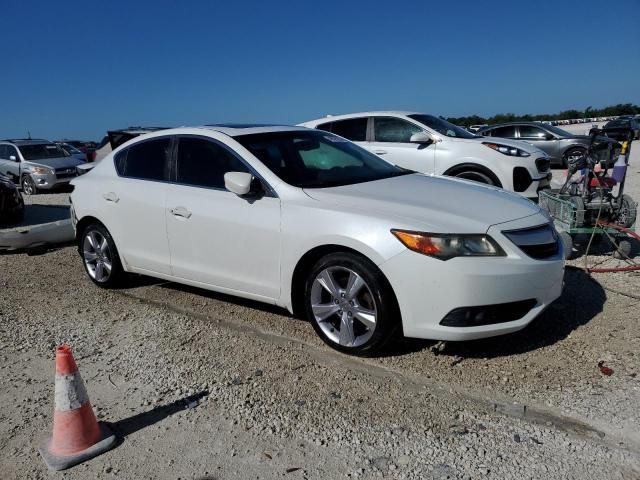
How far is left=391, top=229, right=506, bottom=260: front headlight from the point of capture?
345cm

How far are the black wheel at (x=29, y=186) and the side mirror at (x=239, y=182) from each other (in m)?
13.8

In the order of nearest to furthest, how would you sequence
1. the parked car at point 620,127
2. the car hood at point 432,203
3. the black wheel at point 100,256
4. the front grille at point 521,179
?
the car hood at point 432,203 → the black wheel at point 100,256 → the parked car at point 620,127 → the front grille at point 521,179

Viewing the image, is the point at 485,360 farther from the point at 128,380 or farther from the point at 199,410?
the point at 128,380

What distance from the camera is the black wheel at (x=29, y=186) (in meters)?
15.9

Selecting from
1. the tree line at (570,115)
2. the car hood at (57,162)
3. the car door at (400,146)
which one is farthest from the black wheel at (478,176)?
the tree line at (570,115)

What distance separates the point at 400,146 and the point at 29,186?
11947 millimetres

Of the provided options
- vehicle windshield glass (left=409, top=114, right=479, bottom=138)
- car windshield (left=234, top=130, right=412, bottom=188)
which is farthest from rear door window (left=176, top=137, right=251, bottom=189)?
vehicle windshield glass (left=409, top=114, right=479, bottom=138)

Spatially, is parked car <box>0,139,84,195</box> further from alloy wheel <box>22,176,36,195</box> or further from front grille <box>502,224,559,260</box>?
front grille <box>502,224,559,260</box>

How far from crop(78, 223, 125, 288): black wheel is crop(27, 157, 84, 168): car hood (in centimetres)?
1166

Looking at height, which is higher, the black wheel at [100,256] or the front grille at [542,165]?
the front grille at [542,165]

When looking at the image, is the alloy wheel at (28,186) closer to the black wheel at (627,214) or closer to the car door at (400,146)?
the car door at (400,146)

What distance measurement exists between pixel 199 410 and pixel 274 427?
0.50 meters

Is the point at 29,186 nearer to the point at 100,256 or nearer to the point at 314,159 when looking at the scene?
the point at 100,256

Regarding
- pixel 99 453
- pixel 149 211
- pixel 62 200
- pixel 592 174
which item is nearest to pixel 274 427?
pixel 99 453
